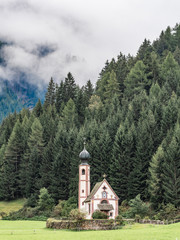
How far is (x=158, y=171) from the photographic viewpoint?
77.1 meters

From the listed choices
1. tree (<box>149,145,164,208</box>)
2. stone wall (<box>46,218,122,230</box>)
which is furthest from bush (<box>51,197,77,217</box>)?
stone wall (<box>46,218,122,230</box>)

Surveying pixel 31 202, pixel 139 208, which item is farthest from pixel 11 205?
pixel 139 208

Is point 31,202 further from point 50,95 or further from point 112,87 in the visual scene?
point 50,95

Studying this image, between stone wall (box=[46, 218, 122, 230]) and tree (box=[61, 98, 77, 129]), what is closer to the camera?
stone wall (box=[46, 218, 122, 230])

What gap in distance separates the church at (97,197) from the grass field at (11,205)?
27673mm

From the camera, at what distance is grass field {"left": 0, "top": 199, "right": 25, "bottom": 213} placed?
100062 mm

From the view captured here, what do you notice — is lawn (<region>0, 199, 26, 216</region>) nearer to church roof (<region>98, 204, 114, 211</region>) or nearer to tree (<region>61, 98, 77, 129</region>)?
tree (<region>61, 98, 77, 129</region>)

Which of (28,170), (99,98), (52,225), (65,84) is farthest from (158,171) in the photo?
(65,84)

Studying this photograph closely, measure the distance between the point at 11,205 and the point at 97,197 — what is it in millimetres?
37100

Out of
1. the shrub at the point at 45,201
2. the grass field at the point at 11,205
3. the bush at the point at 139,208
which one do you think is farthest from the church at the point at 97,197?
the grass field at the point at 11,205

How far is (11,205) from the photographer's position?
344 ft

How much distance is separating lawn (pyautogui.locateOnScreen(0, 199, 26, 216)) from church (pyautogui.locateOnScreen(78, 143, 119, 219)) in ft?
90.8

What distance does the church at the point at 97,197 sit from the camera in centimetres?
7519

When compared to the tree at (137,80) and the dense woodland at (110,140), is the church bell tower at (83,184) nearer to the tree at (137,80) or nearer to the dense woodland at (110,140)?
the dense woodland at (110,140)
